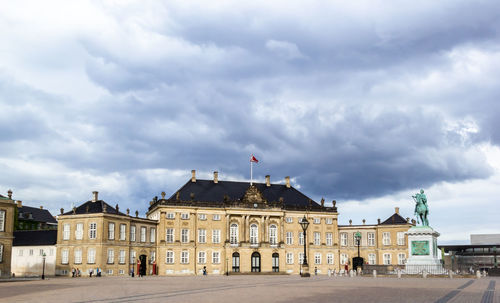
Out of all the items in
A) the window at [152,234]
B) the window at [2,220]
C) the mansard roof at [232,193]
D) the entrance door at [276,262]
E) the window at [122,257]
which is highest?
the mansard roof at [232,193]

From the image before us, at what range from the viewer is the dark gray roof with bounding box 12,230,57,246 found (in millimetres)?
68250

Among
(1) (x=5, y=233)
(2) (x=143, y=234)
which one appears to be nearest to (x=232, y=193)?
(2) (x=143, y=234)

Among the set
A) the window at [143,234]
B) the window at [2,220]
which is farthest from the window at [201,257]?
the window at [2,220]

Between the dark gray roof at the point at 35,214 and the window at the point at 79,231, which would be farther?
the dark gray roof at the point at 35,214

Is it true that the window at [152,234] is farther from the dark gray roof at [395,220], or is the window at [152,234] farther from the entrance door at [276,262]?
the dark gray roof at [395,220]

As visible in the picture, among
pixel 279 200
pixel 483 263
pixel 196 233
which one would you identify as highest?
pixel 279 200

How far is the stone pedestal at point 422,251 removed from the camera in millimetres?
44719

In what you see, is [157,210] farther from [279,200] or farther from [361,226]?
[361,226]

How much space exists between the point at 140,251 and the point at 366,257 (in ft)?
116

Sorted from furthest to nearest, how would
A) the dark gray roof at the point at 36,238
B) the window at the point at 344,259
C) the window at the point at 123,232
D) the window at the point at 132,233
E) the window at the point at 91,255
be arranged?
the window at the point at 344,259 → the window at the point at 132,233 → the dark gray roof at the point at 36,238 → the window at the point at 123,232 → the window at the point at 91,255

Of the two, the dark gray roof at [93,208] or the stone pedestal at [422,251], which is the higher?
A: the dark gray roof at [93,208]

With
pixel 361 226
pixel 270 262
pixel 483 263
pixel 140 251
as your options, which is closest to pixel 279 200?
pixel 270 262

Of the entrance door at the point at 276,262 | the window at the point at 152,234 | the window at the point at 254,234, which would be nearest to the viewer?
the window at the point at 152,234

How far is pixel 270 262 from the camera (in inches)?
2997
